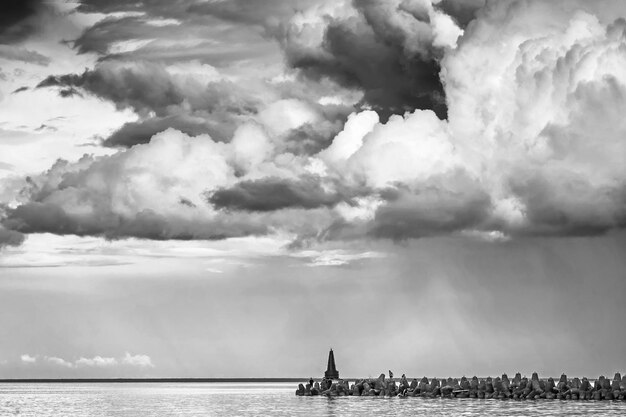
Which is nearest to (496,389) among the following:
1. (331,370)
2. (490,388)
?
(490,388)

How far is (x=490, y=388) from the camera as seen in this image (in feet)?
374

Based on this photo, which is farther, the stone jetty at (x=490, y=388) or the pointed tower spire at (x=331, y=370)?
the pointed tower spire at (x=331, y=370)

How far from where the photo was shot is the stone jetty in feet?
344

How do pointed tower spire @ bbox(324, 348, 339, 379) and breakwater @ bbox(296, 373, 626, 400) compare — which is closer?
breakwater @ bbox(296, 373, 626, 400)

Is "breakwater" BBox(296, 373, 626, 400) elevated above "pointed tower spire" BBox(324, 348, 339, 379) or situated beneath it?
situated beneath

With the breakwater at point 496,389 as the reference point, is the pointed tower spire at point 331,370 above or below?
above

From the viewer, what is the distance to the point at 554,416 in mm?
74250

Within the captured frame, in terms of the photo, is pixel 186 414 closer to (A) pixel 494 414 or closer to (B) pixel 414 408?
(B) pixel 414 408

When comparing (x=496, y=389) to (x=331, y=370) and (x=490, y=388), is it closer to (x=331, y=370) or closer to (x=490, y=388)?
(x=490, y=388)

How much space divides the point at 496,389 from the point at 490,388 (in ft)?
7.89

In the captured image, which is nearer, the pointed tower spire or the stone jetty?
the stone jetty

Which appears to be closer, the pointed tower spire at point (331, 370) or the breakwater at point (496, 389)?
the breakwater at point (496, 389)

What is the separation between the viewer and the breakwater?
343 ft

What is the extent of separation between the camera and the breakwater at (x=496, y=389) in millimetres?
104688
